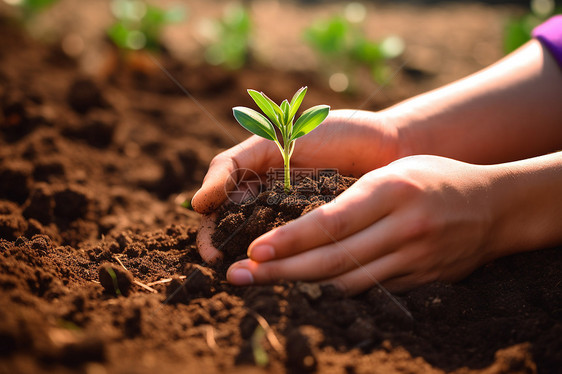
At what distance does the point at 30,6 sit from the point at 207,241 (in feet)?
15.0

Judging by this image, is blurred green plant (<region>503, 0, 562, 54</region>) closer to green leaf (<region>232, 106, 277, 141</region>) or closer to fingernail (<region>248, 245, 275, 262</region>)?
green leaf (<region>232, 106, 277, 141</region>)

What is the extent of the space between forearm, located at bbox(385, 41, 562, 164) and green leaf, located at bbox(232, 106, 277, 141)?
75 cm

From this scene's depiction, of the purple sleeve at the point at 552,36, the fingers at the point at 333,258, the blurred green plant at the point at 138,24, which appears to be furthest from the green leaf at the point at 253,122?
the blurred green plant at the point at 138,24

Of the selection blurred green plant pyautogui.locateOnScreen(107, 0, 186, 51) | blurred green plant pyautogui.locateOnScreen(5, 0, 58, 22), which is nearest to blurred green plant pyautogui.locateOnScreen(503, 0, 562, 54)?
blurred green plant pyautogui.locateOnScreen(107, 0, 186, 51)

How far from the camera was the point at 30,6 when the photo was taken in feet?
16.5

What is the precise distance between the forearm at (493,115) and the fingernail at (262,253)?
1.06m

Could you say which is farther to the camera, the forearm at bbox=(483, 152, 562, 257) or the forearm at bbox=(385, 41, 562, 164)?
the forearm at bbox=(385, 41, 562, 164)

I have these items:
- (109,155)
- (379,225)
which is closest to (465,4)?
(109,155)

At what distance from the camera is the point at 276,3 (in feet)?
25.8

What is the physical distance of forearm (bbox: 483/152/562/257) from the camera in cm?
176

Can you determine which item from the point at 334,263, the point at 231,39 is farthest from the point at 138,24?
the point at 334,263

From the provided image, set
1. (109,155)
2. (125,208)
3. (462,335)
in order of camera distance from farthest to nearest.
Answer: (109,155) → (125,208) → (462,335)

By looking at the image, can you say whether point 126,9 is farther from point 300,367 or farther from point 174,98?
point 300,367

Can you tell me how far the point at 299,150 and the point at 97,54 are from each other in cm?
382
